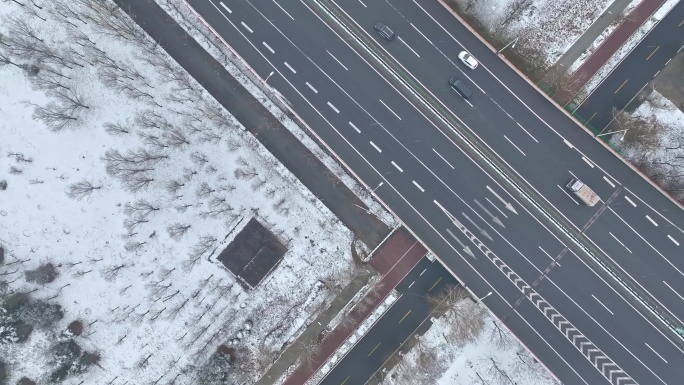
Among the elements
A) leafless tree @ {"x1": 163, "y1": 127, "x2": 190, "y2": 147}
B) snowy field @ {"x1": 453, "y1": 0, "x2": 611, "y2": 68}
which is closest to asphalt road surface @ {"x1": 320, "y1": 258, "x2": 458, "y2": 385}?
snowy field @ {"x1": 453, "y1": 0, "x2": 611, "y2": 68}

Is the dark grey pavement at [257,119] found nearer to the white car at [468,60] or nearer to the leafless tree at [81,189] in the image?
the leafless tree at [81,189]

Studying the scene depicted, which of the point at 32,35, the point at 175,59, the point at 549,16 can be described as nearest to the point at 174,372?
the point at 175,59

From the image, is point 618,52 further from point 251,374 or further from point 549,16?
point 251,374

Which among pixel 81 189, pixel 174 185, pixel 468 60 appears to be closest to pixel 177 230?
pixel 174 185

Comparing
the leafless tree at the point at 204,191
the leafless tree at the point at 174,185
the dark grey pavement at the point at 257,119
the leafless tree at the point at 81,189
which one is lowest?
the leafless tree at the point at 81,189

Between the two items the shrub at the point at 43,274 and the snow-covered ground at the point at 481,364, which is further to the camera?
the shrub at the point at 43,274

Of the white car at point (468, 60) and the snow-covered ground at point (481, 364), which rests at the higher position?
the white car at point (468, 60)

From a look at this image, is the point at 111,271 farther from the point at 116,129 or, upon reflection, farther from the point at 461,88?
the point at 461,88

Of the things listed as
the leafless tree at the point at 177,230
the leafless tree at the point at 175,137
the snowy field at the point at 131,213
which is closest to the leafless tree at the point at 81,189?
the snowy field at the point at 131,213
